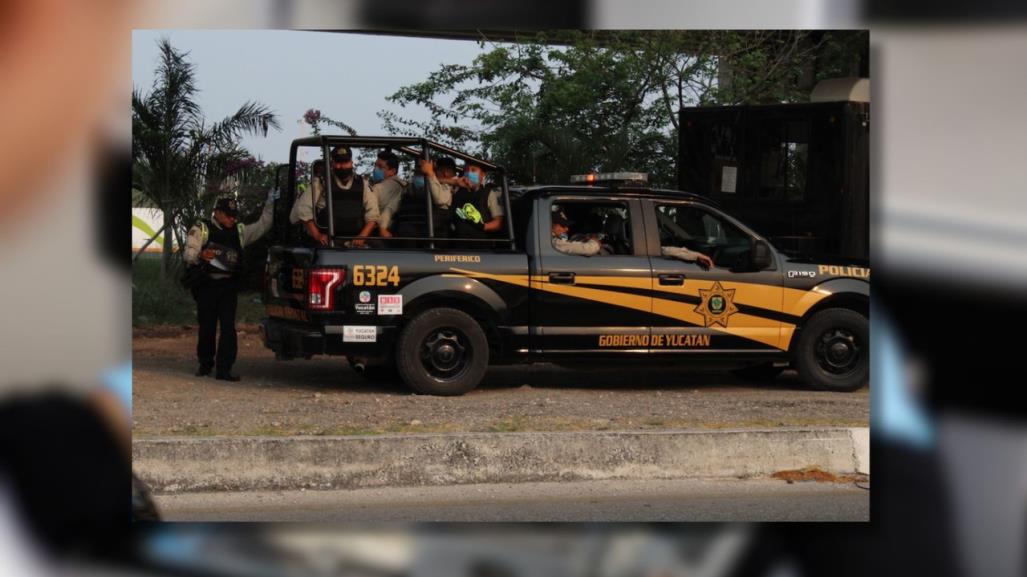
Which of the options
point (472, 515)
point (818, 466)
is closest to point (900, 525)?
point (818, 466)

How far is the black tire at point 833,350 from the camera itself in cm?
951

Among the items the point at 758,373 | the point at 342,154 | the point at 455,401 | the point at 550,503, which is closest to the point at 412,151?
the point at 342,154

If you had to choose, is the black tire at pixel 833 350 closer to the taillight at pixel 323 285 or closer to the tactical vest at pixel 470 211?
the tactical vest at pixel 470 211

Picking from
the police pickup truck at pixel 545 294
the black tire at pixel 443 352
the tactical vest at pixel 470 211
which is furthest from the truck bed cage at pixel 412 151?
the black tire at pixel 443 352

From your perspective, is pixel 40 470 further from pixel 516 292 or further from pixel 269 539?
pixel 516 292

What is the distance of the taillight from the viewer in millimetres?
8727

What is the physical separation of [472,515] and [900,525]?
2276 millimetres

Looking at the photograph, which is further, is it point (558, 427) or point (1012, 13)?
point (558, 427)

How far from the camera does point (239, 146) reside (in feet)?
31.9

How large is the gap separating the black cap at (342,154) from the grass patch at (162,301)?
1991mm

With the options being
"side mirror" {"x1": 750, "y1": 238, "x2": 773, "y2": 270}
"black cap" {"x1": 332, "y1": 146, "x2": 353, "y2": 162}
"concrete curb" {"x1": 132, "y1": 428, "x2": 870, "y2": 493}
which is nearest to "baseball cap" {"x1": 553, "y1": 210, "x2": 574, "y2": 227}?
"side mirror" {"x1": 750, "y1": 238, "x2": 773, "y2": 270}

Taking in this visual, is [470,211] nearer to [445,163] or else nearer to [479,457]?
[445,163]

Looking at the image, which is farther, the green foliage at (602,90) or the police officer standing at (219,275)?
the police officer standing at (219,275)

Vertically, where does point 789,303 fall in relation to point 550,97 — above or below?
below
